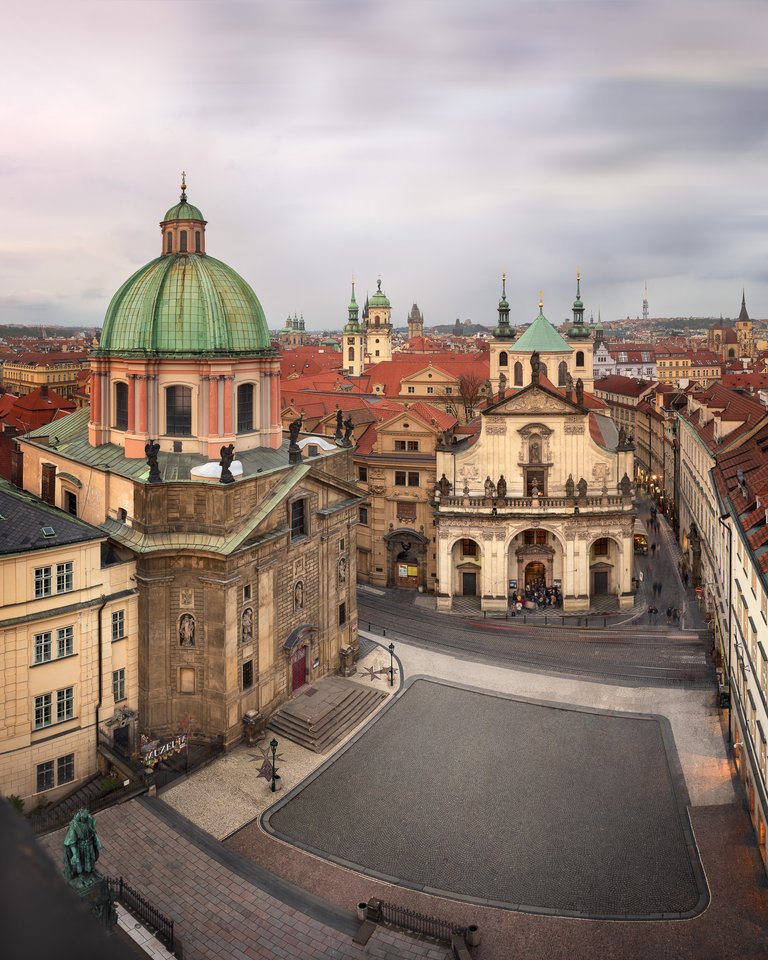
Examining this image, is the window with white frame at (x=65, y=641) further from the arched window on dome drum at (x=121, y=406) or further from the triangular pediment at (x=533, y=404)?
the triangular pediment at (x=533, y=404)

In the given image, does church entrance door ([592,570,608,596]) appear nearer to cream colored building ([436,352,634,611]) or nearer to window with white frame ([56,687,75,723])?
cream colored building ([436,352,634,611])

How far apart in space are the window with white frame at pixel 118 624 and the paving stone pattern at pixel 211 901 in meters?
8.15

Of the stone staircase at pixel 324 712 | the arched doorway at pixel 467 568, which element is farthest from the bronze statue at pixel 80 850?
the arched doorway at pixel 467 568

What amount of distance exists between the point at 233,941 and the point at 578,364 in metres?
95.2

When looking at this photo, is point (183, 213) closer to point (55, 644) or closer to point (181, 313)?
point (181, 313)

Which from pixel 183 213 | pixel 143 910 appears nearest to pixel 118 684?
pixel 143 910

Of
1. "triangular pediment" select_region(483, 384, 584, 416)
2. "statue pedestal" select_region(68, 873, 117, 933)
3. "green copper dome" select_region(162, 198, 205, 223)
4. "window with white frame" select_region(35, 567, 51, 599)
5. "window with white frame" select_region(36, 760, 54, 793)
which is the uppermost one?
"green copper dome" select_region(162, 198, 205, 223)

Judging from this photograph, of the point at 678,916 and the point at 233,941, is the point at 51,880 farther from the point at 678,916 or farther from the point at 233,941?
the point at 678,916

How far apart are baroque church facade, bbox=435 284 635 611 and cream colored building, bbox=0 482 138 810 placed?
105 ft

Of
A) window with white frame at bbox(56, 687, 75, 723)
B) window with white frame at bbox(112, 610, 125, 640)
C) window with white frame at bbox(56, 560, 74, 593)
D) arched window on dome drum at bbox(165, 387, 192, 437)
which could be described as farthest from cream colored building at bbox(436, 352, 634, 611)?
window with white frame at bbox(56, 560, 74, 593)

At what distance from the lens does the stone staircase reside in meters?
43.4

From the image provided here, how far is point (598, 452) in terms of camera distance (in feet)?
217

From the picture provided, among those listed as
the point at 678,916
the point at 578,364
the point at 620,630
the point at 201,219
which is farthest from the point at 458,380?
the point at 678,916

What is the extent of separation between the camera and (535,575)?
68.5m
